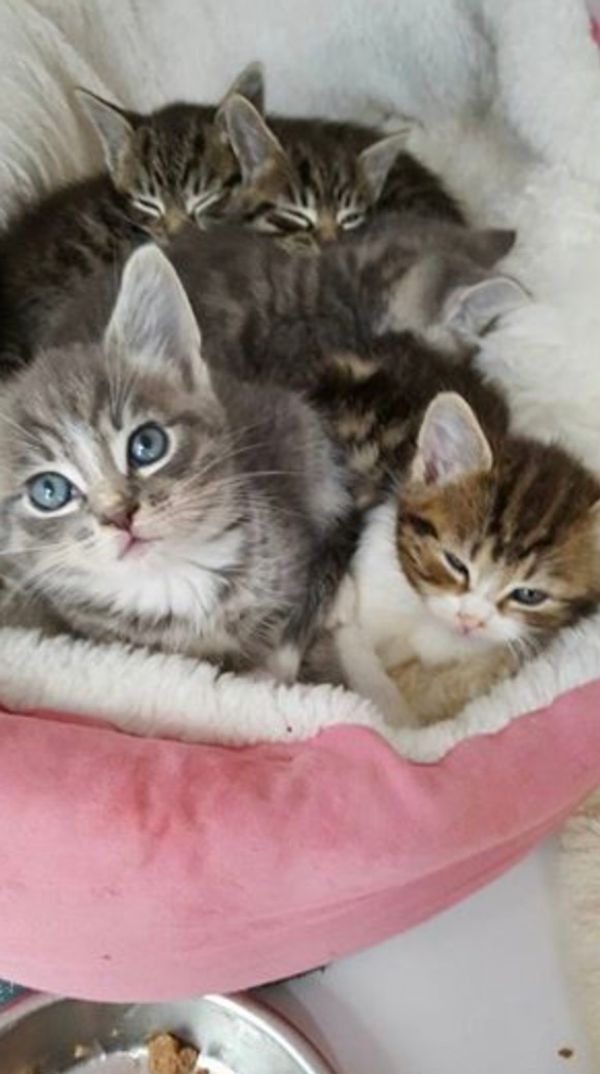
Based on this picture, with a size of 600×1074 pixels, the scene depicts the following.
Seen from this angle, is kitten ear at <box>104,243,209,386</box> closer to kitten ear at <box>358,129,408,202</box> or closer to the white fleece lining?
the white fleece lining

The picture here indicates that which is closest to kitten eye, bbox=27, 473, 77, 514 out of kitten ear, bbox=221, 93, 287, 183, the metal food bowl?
the metal food bowl

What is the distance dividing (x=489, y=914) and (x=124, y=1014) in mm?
384

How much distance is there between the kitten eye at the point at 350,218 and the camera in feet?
5.57

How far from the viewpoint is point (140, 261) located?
1.18m

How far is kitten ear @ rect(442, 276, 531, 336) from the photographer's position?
1562 millimetres

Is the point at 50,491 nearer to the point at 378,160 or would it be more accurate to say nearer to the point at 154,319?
the point at 154,319

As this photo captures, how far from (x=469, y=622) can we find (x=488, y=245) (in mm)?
531

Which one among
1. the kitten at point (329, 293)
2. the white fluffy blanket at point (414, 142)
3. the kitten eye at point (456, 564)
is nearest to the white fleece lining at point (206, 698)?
the white fluffy blanket at point (414, 142)

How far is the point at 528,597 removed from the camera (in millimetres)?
1330

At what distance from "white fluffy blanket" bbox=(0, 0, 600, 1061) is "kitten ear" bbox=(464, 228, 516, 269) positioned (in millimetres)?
58

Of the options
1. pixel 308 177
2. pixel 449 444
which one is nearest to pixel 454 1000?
pixel 449 444

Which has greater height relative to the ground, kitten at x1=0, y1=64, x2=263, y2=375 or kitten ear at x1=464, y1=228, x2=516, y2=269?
kitten at x1=0, y1=64, x2=263, y2=375

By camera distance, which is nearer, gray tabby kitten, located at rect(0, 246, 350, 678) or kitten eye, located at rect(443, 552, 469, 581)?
gray tabby kitten, located at rect(0, 246, 350, 678)

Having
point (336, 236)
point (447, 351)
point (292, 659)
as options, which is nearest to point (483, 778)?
point (292, 659)
